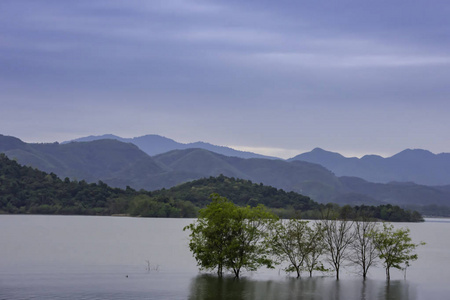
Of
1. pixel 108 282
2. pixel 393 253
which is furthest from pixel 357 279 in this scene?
pixel 108 282

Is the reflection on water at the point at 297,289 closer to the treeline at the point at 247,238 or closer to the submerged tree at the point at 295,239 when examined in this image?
the treeline at the point at 247,238

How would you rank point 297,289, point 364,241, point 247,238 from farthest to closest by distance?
point 364,241 < point 247,238 < point 297,289

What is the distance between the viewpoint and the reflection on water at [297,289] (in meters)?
53.0

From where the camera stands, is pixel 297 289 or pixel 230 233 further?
pixel 230 233

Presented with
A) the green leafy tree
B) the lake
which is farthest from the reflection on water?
the green leafy tree

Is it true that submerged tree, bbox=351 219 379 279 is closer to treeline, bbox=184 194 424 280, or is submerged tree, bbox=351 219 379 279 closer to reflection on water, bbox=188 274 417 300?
treeline, bbox=184 194 424 280

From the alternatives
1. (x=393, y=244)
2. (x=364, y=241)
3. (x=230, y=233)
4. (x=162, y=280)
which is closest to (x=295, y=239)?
(x=230, y=233)

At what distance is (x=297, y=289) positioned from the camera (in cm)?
5753

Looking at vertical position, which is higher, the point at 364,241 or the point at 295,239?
the point at 295,239

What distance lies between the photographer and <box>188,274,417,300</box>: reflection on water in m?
53.0

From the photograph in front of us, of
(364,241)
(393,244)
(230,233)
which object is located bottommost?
(393,244)

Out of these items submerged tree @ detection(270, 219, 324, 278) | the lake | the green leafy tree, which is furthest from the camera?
submerged tree @ detection(270, 219, 324, 278)

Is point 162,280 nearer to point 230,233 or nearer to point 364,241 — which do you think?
point 230,233

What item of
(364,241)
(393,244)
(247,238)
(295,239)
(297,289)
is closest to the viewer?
(297,289)
